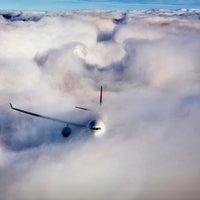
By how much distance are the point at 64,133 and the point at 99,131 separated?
1673cm

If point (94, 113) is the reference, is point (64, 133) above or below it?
below

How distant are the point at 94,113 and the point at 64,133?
22.5 meters

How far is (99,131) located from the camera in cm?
14600

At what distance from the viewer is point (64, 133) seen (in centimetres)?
14912

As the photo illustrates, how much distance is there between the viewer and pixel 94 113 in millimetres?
164625

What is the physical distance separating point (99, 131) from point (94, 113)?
2023cm

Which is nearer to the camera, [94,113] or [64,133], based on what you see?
[64,133]

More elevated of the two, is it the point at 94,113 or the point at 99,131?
the point at 94,113

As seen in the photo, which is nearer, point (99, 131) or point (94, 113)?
point (99, 131)
